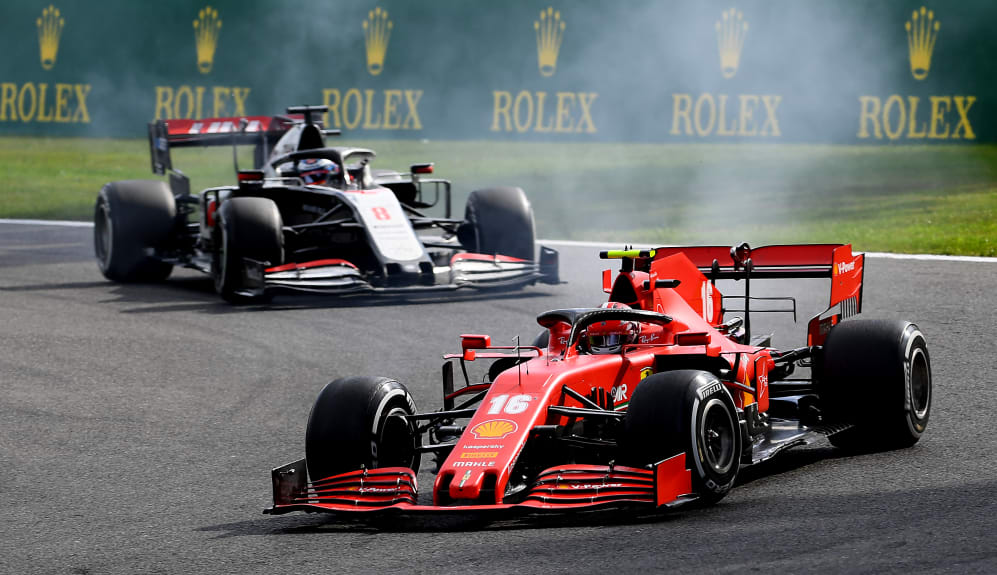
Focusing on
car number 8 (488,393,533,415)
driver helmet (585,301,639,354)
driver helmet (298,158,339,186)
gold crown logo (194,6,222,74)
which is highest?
gold crown logo (194,6,222,74)

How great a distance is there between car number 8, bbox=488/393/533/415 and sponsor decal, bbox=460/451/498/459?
27 centimetres

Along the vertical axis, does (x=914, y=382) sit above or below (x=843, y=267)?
below

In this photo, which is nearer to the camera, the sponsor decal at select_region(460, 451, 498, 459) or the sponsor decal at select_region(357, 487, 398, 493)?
the sponsor decal at select_region(460, 451, 498, 459)

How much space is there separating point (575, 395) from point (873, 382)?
5.63 ft

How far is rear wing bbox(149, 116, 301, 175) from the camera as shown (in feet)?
48.6

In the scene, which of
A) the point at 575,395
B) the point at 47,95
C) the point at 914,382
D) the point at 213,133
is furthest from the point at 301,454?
the point at 47,95

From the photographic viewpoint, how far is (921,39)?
67.3 ft

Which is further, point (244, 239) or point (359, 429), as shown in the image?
point (244, 239)

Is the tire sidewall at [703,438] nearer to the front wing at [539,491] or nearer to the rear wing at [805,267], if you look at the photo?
the front wing at [539,491]

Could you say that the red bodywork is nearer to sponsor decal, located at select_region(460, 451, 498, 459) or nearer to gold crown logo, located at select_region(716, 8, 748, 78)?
sponsor decal, located at select_region(460, 451, 498, 459)

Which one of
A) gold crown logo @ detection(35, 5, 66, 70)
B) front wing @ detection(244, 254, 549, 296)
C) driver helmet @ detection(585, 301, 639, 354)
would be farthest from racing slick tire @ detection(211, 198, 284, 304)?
gold crown logo @ detection(35, 5, 66, 70)

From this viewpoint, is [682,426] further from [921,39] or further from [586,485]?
[921,39]

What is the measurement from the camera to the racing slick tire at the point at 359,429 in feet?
19.3

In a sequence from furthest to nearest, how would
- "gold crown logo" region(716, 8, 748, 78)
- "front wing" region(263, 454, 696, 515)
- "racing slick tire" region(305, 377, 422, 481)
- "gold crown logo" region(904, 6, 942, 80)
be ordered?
"gold crown logo" region(716, 8, 748, 78)
"gold crown logo" region(904, 6, 942, 80)
"racing slick tire" region(305, 377, 422, 481)
"front wing" region(263, 454, 696, 515)
